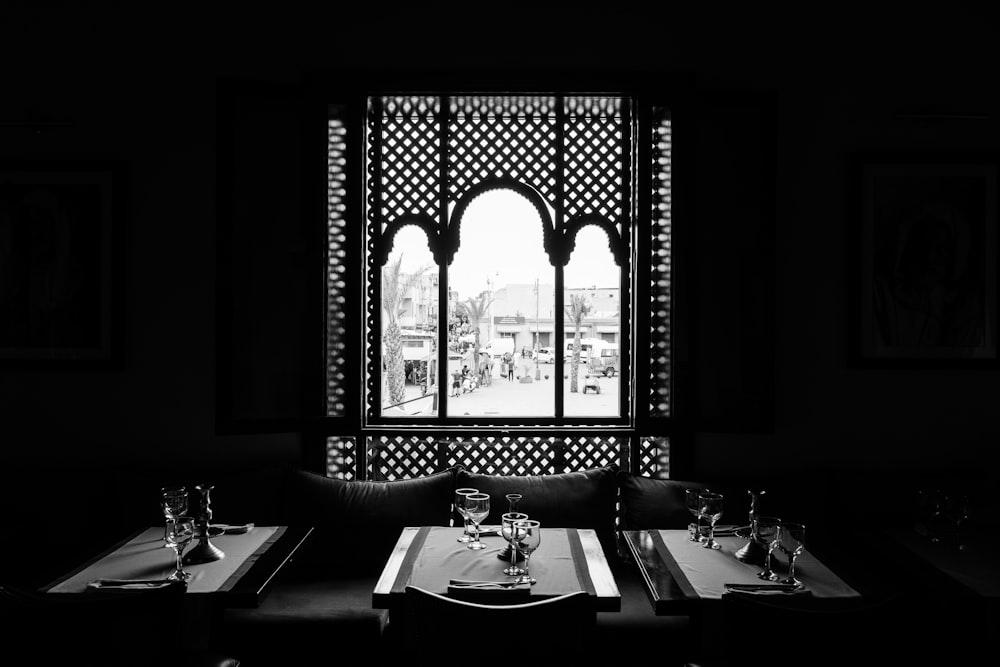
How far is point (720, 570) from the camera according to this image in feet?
7.34

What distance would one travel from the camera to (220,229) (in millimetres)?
3244

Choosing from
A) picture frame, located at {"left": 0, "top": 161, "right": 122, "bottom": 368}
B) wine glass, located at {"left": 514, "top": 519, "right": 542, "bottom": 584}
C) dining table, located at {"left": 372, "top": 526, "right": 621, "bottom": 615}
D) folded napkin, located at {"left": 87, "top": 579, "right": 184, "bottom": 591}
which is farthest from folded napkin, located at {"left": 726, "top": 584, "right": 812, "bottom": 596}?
picture frame, located at {"left": 0, "top": 161, "right": 122, "bottom": 368}

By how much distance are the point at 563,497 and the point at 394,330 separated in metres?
1.43

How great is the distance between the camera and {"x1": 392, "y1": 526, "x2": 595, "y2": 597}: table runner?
2113mm

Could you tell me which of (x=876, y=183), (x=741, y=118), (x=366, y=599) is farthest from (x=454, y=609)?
(x=876, y=183)

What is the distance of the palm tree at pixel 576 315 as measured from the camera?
153 inches

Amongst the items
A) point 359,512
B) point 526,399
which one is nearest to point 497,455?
point 526,399

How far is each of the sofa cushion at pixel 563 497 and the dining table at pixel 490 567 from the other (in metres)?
0.42

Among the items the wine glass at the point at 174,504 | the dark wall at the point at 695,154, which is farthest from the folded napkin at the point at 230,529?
the dark wall at the point at 695,154

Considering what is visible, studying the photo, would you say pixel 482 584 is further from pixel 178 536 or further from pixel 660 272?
pixel 660 272

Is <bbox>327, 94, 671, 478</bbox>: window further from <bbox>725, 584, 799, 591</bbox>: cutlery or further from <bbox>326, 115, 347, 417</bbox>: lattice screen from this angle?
<bbox>725, 584, 799, 591</bbox>: cutlery

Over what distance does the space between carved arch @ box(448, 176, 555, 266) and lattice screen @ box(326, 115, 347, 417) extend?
1.79ft

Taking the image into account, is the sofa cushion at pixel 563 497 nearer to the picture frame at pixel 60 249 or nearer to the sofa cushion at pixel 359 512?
the sofa cushion at pixel 359 512

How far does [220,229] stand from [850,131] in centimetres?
311
